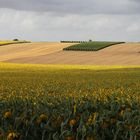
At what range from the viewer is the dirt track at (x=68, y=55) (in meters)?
83.6

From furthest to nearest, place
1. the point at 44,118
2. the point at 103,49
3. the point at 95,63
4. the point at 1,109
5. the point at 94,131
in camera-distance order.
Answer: the point at 103,49 → the point at 95,63 → the point at 1,109 → the point at 44,118 → the point at 94,131

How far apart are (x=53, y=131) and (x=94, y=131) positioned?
3.30 feet

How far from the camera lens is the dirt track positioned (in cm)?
8356

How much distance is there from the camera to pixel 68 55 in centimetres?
9606

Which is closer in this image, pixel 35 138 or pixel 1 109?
pixel 35 138

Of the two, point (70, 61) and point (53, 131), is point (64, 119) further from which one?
point (70, 61)

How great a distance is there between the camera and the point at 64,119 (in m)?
8.36

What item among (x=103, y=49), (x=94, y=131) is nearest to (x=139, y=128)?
(x=94, y=131)

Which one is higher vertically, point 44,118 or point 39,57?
point 44,118

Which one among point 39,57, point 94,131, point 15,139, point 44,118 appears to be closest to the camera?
point 94,131

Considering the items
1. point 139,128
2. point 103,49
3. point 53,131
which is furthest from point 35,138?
point 103,49

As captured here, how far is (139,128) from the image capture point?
7.42 meters

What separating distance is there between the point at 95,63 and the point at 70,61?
624cm

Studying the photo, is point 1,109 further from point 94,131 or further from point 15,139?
point 94,131
